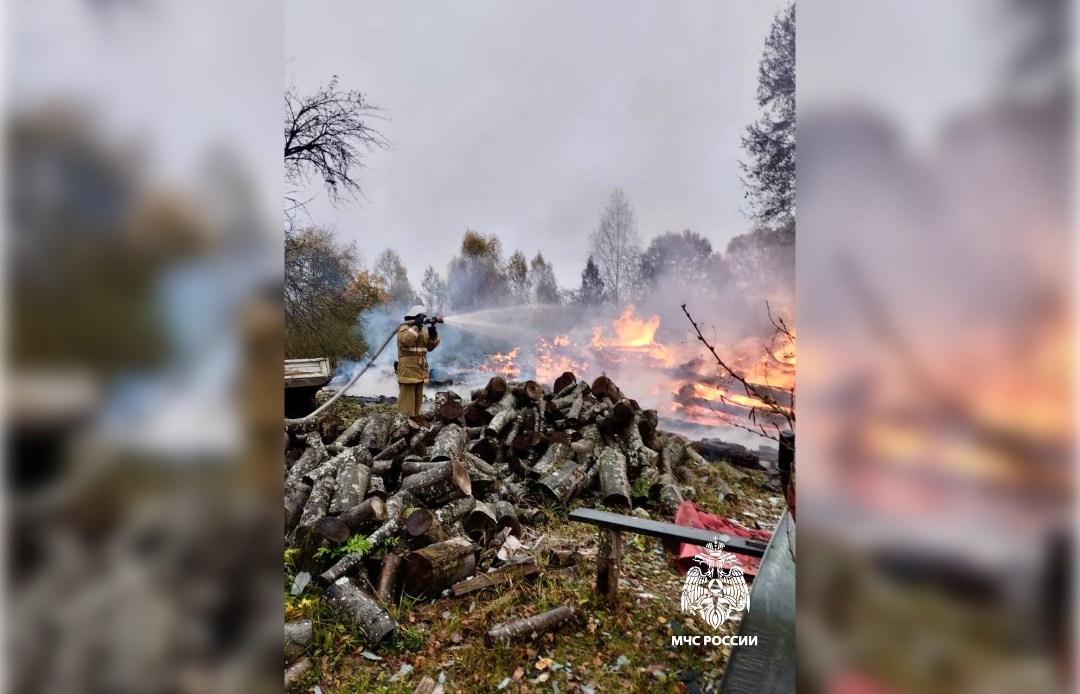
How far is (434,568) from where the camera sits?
2301 millimetres

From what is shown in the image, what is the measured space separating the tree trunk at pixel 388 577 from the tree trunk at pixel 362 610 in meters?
0.06

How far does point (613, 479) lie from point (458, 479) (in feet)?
3.23

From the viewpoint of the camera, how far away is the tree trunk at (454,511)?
8.76 feet

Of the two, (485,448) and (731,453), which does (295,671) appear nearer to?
(485,448)

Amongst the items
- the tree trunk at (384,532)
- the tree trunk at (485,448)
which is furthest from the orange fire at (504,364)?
the tree trunk at (384,532)

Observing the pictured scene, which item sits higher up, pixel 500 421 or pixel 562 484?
pixel 500 421

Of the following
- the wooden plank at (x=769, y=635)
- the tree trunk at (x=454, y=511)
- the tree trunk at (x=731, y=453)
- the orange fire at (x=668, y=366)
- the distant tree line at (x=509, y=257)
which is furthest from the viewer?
the tree trunk at (x=454, y=511)

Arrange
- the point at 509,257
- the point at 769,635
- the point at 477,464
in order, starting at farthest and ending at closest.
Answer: the point at 477,464 < the point at 509,257 < the point at 769,635
